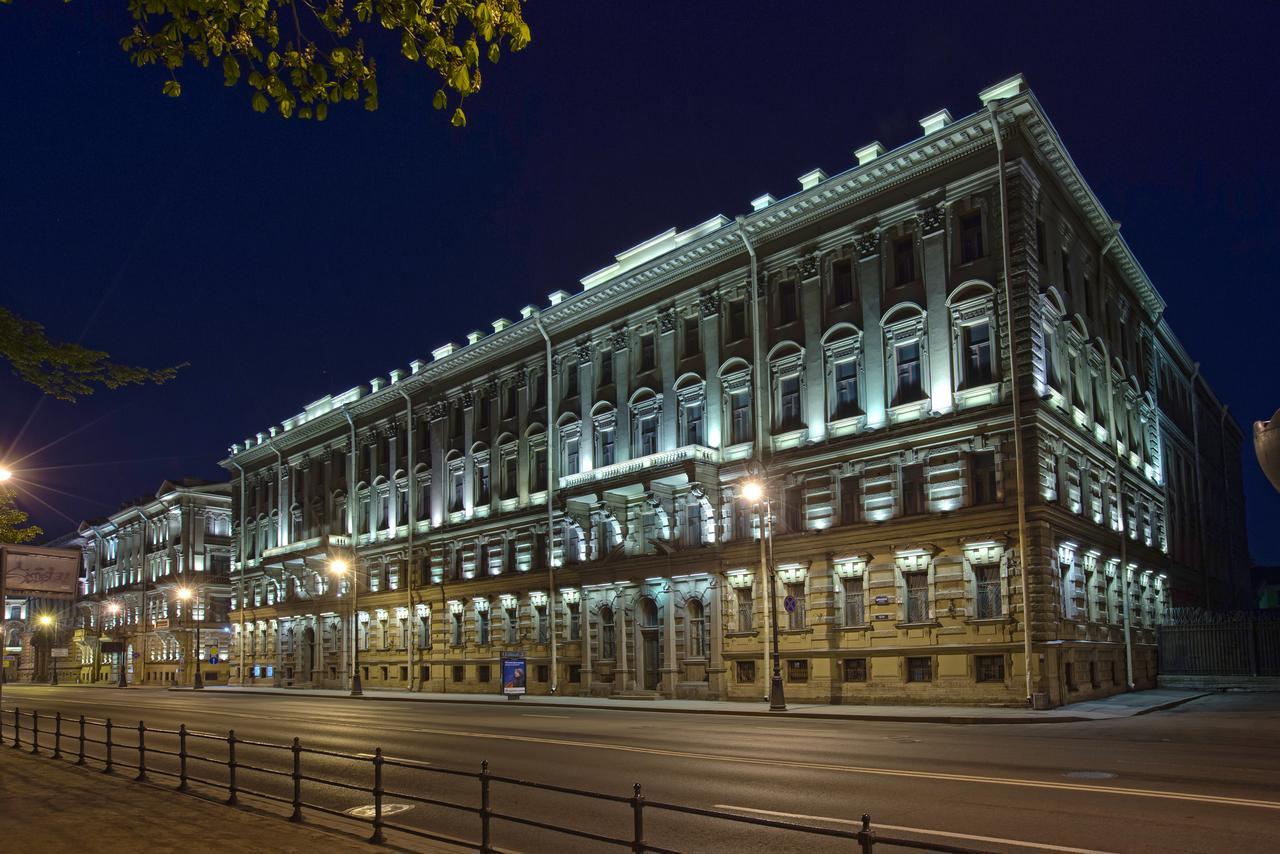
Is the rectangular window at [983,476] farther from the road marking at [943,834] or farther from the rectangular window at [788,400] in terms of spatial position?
the road marking at [943,834]

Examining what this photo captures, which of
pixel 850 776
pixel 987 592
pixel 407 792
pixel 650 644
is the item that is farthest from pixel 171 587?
pixel 850 776

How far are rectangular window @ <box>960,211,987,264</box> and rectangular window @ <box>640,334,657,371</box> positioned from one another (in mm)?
14924

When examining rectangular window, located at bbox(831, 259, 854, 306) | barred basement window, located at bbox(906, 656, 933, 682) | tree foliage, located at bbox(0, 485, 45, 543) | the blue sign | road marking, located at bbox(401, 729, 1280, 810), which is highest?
rectangular window, located at bbox(831, 259, 854, 306)

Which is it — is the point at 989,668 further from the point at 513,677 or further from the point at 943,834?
the point at 943,834

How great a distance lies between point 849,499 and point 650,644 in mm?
11534

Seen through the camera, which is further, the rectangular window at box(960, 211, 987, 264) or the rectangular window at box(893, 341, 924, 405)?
the rectangular window at box(893, 341, 924, 405)

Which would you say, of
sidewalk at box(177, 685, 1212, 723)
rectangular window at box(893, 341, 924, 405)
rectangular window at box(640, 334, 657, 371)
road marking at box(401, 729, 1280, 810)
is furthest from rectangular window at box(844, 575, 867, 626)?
road marking at box(401, 729, 1280, 810)

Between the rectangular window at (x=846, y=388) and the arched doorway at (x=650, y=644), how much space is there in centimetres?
1167

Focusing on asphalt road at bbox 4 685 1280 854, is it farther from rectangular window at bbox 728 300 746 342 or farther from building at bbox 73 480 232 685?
building at bbox 73 480 232 685

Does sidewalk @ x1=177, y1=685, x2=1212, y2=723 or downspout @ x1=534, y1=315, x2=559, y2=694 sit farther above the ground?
downspout @ x1=534, y1=315, x2=559, y2=694

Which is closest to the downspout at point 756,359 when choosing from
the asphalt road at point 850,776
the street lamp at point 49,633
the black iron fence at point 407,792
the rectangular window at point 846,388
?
the rectangular window at point 846,388

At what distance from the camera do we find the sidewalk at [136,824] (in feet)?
32.9

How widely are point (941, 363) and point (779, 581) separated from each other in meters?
9.76

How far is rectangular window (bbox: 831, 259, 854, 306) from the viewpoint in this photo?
38.0m
